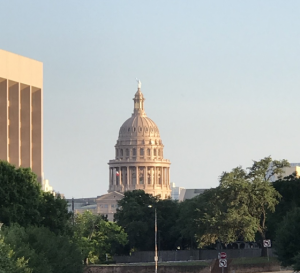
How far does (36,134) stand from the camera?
9406cm

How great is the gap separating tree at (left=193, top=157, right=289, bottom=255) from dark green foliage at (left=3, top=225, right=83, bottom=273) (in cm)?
3790

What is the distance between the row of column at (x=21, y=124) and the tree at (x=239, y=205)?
22164 millimetres

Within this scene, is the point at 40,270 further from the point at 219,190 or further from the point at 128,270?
the point at 219,190

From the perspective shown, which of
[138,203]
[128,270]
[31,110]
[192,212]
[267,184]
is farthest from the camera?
[138,203]

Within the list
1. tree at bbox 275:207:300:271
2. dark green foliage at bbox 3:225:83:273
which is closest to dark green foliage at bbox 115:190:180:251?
tree at bbox 275:207:300:271

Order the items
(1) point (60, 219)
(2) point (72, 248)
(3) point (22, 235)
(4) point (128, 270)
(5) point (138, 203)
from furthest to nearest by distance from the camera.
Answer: (5) point (138, 203) < (4) point (128, 270) < (1) point (60, 219) < (2) point (72, 248) < (3) point (22, 235)

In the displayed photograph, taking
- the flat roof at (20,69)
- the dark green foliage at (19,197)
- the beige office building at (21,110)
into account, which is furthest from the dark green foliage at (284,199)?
the dark green foliage at (19,197)

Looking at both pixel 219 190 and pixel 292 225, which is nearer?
pixel 292 225

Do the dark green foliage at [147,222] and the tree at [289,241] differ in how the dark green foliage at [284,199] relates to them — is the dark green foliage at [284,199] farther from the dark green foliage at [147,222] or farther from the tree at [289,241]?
the tree at [289,241]

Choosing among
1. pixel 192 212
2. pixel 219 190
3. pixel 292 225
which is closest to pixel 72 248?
pixel 292 225

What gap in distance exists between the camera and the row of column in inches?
3478

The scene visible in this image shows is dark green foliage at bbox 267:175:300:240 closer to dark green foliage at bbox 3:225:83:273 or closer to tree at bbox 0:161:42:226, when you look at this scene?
tree at bbox 0:161:42:226

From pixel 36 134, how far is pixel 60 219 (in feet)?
50.1

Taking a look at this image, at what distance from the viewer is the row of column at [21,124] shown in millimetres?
88338
